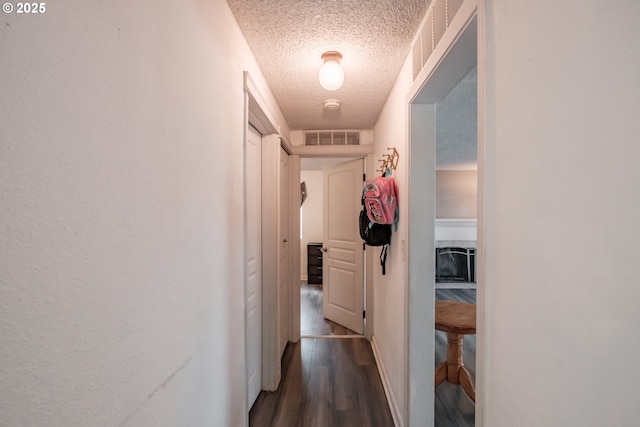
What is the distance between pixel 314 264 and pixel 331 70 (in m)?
4.34

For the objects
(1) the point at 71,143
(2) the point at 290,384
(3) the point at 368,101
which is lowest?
(2) the point at 290,384

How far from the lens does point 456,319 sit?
80.0 inches

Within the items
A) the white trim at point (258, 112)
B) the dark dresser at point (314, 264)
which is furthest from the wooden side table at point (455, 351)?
the dark dresser at point (314, 264)

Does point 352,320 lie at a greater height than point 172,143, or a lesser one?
lesser

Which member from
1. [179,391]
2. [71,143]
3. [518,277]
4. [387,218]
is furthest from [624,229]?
[387,218]

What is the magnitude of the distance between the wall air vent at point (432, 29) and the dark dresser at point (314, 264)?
435cm

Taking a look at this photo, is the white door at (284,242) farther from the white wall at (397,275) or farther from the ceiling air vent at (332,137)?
the white wall at (397,275)

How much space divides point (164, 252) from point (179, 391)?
0.45 meters

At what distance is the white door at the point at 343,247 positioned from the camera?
3.38 metres

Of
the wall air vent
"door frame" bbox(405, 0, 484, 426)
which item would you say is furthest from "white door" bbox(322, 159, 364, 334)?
the wall air vent

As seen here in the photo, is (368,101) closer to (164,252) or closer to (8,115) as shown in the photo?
(164,252)

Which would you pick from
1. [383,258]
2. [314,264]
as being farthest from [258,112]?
[314,264]

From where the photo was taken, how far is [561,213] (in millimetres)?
567

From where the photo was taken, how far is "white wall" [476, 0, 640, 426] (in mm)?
447
